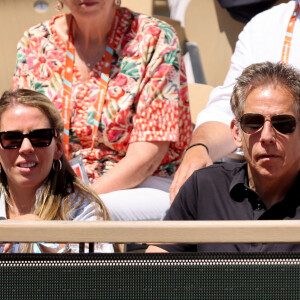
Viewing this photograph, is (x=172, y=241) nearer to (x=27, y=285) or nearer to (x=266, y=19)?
(x=27, y=285)

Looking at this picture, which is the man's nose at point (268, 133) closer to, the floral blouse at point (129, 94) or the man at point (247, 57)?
the man at point (247, 57)

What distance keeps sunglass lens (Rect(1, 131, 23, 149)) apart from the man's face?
0.71m

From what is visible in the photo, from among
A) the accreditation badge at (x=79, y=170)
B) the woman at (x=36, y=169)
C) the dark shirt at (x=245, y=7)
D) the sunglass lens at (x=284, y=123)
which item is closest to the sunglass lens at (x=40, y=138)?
the woman at (x=36, y=169)

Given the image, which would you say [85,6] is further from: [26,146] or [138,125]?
[26,146]

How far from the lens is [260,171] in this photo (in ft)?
6.40

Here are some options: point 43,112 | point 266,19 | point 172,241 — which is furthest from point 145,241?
point 266,19

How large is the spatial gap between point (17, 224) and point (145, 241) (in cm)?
21

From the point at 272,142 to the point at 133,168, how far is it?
883mm

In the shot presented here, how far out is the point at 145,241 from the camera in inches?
44.2

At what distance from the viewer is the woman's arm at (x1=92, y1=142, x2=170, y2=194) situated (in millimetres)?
2672

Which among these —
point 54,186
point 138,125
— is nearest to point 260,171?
point 54,186

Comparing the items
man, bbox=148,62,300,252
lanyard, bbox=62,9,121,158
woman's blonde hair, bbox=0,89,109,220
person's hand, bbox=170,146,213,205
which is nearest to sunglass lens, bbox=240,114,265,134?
man, bbox=148,62,300,252

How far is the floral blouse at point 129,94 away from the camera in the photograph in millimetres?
2791

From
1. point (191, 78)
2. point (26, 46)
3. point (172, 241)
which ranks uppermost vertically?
point (172, 241)
